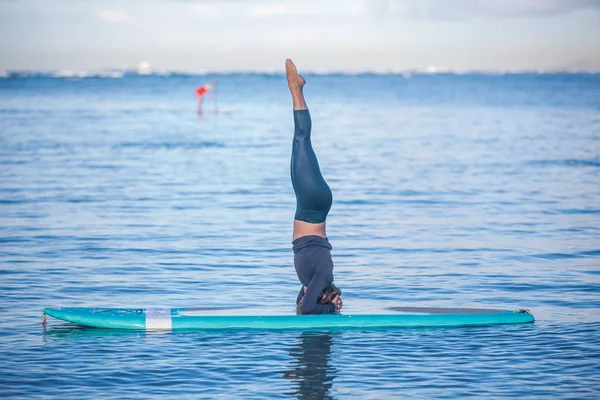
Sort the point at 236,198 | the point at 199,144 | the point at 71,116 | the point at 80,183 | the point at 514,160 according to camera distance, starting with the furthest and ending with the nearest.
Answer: the point at 71,116
the point at 199,144
the point at 514,160
the point at 80,183
the point at 236,198

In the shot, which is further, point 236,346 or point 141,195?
point 141,195

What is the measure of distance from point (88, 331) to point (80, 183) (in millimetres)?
18465

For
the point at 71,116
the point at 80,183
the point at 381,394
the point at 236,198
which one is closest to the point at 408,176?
the point at 236,198

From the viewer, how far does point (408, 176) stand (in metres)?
32.6

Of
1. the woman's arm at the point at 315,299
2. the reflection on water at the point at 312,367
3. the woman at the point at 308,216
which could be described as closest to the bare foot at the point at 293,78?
the woman at the point at 308,216

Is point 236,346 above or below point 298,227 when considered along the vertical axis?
below

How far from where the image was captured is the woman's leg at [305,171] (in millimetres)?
11891

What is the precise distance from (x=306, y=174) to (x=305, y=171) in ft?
0.12

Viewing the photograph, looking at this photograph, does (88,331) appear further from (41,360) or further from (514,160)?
(514,160)

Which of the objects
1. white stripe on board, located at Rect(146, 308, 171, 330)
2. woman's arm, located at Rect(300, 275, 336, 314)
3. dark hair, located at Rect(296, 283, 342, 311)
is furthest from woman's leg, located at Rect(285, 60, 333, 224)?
white stripe on board, located at Rect(146, 308, 171, 330)

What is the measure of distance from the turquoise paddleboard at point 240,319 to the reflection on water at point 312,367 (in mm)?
225

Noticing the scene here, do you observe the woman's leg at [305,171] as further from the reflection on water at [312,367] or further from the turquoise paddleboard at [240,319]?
the reflection on water at [312,367]

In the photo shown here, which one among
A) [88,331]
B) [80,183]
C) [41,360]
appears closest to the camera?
[41,360]

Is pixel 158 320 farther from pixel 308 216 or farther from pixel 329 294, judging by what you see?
pixel 308 216
